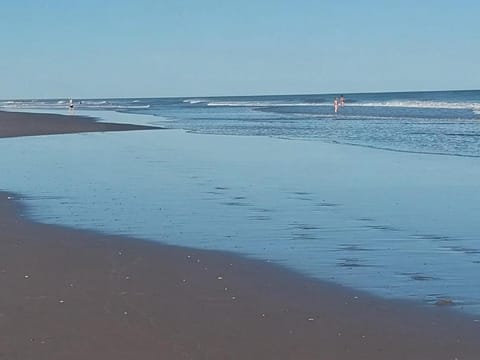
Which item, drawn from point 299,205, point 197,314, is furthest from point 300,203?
point 197,314

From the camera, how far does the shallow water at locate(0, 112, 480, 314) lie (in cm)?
820

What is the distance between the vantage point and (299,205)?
1235cm

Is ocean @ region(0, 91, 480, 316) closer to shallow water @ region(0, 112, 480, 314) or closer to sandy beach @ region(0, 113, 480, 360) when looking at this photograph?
shallow water @ region(0, 112, 480, 314)

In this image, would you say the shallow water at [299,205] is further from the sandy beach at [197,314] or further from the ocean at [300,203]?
the sandy beach at [197,314]

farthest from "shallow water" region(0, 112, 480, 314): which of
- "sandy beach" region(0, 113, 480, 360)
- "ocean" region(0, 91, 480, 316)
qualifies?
"sandy beach" region(0, 113, 480, 360)

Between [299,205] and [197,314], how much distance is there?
6068 mm

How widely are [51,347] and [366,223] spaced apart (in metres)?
5.95

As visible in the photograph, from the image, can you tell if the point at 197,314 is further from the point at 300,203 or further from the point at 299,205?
the point at 300,203

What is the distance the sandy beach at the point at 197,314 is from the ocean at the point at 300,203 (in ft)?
1.67

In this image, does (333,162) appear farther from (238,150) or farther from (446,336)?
(446,336)

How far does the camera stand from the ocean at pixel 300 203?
26.9ft

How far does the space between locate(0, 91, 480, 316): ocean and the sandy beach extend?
0.51m

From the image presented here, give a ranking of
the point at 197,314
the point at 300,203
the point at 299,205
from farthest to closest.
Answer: the point at 300,203 < the point at 299,205 < the point at 197,314

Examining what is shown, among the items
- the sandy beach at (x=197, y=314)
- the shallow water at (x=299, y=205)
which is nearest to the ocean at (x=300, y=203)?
the shallow water at (x=299, y=205)
